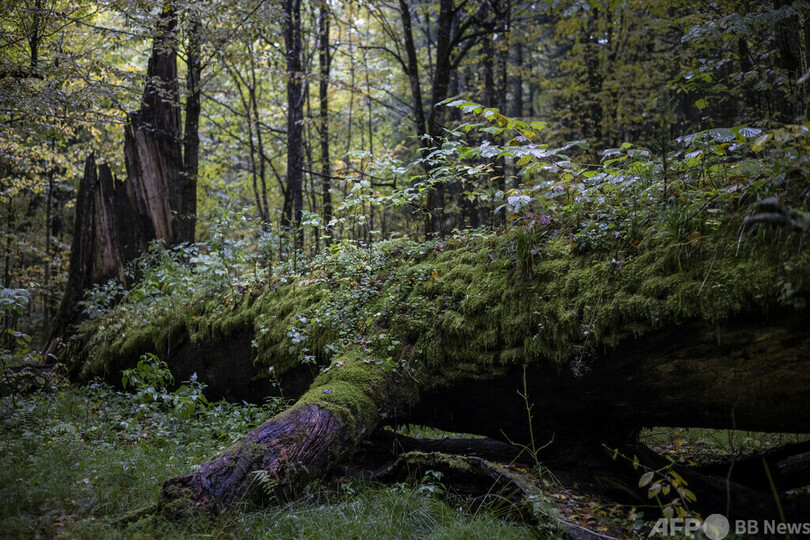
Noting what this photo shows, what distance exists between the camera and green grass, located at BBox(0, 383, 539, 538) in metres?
3.02

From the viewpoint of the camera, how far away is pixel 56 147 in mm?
14141

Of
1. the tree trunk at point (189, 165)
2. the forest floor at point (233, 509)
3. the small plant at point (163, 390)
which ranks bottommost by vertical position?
the forest floor at point (233, 509)

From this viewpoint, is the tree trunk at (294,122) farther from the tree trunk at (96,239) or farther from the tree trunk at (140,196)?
the tree trunk at (96,239)

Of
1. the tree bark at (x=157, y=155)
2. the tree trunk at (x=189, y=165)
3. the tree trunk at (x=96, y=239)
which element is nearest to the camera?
the tree trunk at (x=96, y=239)

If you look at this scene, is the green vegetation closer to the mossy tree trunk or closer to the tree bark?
the mossy tree trunk

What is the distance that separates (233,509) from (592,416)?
273 centimetres

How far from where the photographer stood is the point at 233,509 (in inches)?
124

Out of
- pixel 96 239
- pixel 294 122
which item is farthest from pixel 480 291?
pixel 294 122

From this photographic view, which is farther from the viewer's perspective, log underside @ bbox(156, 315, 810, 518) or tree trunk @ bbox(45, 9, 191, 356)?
tree trunk @ bbox(45, 9, 191, 356)

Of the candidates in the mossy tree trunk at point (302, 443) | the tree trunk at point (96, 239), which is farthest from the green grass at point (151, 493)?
the tree trunk at point (96, 239)

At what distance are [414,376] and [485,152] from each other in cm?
214

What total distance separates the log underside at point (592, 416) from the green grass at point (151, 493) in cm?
21

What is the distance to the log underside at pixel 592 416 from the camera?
9.50ft

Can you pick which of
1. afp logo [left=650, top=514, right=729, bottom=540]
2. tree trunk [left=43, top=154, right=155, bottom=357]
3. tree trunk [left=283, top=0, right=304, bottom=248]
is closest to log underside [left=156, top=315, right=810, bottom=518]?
afp logo [left=650, top=514, right=729, bottom=540]
